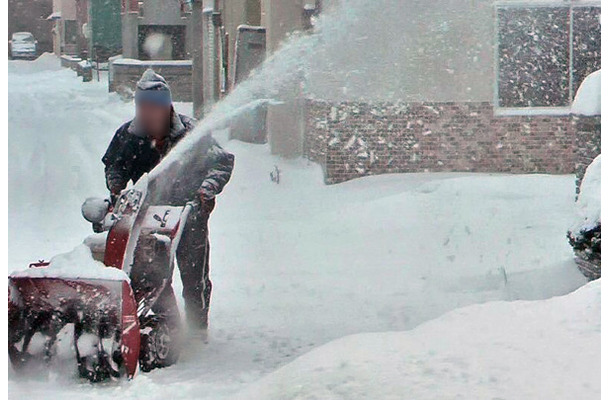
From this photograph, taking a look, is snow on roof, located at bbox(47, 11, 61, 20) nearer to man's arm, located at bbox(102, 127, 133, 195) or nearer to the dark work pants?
man's arm, located at bbox(102, 127, 133, 195)

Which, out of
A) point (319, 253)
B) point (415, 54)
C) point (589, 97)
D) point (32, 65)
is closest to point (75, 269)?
point (32, 65)

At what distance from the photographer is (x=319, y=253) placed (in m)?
5.30

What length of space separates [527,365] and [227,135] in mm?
1646

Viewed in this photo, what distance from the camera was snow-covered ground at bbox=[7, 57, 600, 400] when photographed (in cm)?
478

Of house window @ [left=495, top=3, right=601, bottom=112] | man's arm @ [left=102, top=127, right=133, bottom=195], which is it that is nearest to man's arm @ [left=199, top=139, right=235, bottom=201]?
man's arm @ [left=102, top=127, right=133, bottom=195]

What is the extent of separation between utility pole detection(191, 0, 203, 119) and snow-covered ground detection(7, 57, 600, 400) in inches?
7.0

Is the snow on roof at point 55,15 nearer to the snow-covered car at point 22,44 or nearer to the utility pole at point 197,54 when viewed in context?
the snow-covered car at point 22,44

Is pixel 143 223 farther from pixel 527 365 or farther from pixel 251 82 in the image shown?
pixel 527 365

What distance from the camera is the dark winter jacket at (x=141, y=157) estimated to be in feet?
16.0

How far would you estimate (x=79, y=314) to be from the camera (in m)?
4.60

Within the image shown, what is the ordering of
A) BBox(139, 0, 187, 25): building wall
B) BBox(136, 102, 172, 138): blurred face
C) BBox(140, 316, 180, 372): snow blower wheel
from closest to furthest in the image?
BBox(140, 316, 180, 372): snow blower wheel
BBox(136, 102, 172, 138): blurred face
BBox(139, 0, 187, 25): building wall

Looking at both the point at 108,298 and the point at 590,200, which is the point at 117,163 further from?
the point at 590,200

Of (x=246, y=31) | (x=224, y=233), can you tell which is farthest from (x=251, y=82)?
(x=224, y=233)
